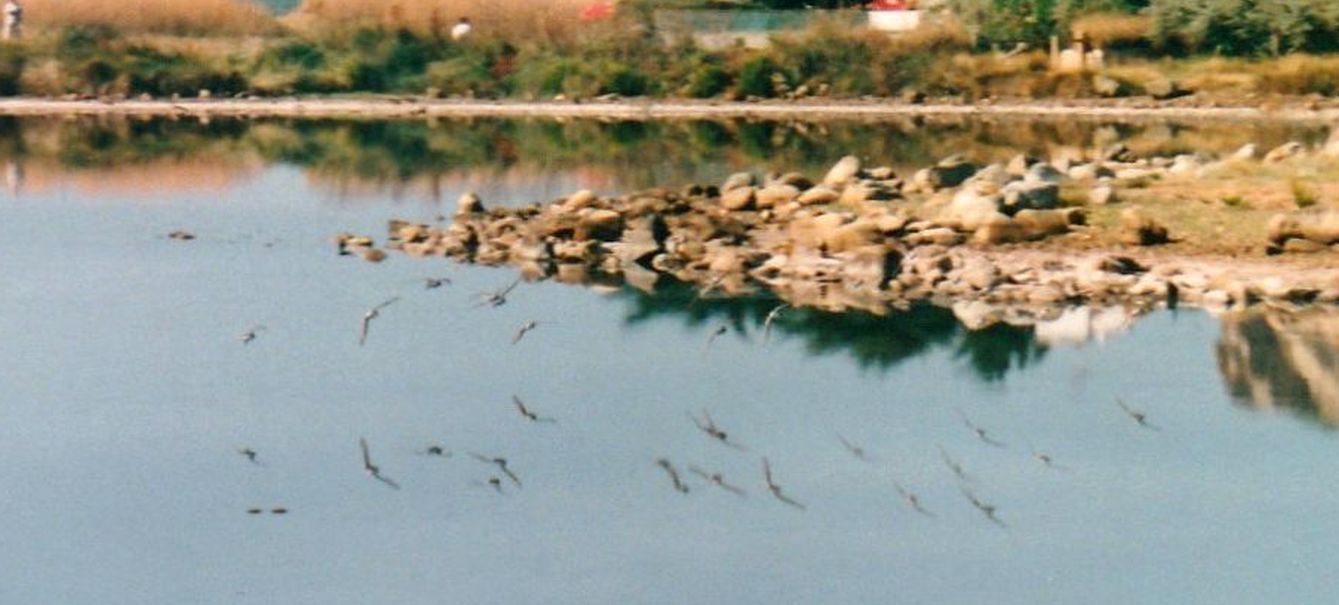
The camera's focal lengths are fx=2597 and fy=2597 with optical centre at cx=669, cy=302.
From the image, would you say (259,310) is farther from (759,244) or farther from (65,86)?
(65,86)

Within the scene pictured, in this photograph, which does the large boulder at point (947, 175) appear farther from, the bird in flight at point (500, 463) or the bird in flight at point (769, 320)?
the bird in flight at point (500, 463)

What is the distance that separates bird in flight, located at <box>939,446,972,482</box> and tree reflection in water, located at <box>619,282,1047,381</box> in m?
2.60

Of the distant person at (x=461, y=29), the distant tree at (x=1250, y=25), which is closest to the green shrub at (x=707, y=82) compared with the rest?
the distant person at (x=461, y=29)

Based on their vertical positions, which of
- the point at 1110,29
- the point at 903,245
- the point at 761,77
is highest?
the point at 1110,29

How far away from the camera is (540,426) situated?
16234mm

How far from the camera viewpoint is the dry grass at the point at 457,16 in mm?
50125

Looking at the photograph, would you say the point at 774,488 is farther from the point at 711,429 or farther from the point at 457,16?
the point at 457,16

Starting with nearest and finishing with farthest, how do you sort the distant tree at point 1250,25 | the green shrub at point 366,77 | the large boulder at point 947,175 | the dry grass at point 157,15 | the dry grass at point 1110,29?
1. the large boulder at point 947,175
2. the distant tree at point 1250,25
3. the dry grass at point 1110,29
4. the green shrub at point 366,77
5. the dry grass at point 157,15

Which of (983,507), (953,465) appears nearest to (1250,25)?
(953,465)

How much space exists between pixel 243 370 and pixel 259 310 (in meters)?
2.91

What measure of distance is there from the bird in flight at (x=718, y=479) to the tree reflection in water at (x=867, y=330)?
3.62 metres

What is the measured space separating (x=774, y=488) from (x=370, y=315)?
6.58 metres

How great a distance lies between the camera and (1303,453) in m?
15.4

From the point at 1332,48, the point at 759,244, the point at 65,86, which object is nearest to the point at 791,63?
the point at 1332,48
